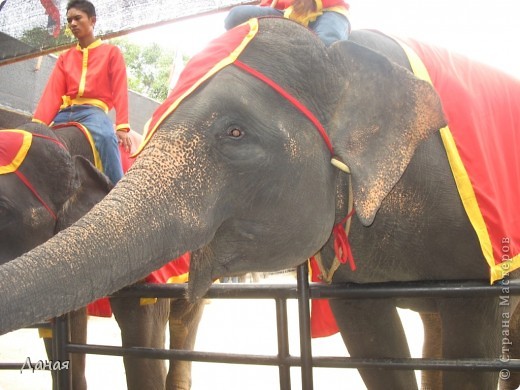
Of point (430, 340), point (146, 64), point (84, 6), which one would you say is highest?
point (146, 64)

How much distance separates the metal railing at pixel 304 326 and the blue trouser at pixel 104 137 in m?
1.34

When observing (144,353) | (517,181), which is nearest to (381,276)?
(517,181)

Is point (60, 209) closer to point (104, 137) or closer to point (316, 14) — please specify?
point (104, 137)

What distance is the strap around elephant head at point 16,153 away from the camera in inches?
91.0

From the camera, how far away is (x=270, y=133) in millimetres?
1235

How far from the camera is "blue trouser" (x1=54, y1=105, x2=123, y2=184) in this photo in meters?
2.91

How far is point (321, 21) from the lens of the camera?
5.57 ft

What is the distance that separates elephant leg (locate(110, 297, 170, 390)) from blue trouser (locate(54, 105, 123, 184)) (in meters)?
0.73

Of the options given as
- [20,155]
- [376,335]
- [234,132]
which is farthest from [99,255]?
[20,155]

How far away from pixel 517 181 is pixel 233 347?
4245mm

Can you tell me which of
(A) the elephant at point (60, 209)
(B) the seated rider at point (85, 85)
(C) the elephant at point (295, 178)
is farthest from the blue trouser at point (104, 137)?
(C) the elephant at point (295, 178)

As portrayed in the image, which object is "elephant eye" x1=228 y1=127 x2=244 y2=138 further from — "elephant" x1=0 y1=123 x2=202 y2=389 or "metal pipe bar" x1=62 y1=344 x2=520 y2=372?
"elephant" x1=0 y1=123 x2=202 y2=389

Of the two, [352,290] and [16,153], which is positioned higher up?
[16,153]

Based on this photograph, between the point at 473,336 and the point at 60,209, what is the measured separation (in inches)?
66.8
